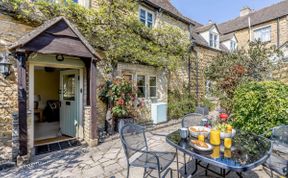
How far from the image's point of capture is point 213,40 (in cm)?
1404

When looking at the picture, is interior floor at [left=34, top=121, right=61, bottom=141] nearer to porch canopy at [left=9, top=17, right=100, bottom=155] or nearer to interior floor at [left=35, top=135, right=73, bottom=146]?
interior floor at [left=35, top=135, right=73, bottom=146]

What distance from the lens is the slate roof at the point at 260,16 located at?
16.2 m

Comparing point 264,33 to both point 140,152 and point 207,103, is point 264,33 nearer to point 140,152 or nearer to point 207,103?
point 207,103

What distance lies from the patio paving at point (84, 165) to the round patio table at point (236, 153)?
92cm

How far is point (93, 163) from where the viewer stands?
14.9 ft

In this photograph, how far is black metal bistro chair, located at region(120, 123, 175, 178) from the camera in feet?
10.1

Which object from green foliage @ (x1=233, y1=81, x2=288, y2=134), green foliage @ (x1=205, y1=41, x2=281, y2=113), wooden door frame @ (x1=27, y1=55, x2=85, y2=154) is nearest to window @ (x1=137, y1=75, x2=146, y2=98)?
wooden door frame @ (x1=27, y1=55, x2=85, y2=154)

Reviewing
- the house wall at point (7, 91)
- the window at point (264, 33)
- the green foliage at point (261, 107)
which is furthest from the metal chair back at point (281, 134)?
the window at point (264, 33)

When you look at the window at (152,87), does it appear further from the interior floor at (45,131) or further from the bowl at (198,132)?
the bowl at (198,132)

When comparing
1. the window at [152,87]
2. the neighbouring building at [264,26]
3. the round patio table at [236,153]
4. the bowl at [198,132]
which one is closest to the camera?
the round patio table at [236,153]

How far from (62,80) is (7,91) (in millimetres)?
2255

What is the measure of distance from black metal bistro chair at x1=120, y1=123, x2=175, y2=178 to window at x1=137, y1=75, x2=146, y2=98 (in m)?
5.28

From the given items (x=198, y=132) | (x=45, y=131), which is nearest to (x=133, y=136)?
(x=198, y=132)

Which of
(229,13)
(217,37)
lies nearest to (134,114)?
(217,37)
